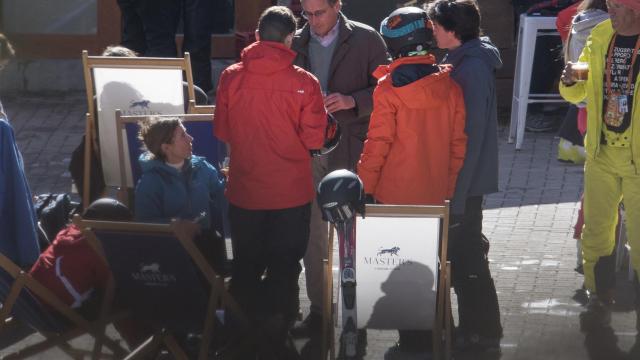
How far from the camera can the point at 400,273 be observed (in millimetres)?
6176

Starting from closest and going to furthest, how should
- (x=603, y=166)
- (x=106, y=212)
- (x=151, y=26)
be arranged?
(x=106, y=212) < (x=603, y=166) < (x=151, y=26)

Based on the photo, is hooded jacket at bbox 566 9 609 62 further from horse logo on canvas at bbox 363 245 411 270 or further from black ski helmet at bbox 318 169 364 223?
black ski helmet at bbox 318 169 364 223

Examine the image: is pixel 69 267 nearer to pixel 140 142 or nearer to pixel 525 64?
pixel 140 142

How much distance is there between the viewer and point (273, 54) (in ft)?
20.8

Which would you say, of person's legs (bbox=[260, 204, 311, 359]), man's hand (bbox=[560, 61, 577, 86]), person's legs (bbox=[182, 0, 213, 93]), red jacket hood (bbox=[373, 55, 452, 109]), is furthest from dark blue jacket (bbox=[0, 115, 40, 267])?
person's legs (bbox=[182, 0, 213, 93])

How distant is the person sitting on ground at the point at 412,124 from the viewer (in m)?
6.14

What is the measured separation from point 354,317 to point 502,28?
6.92 metres

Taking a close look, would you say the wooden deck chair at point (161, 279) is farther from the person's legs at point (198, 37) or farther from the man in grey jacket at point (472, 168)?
the person's legs at point (198, 37)

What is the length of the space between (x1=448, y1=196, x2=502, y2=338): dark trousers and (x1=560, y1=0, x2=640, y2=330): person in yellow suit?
2.20 feet

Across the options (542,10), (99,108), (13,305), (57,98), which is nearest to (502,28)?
(542,10)

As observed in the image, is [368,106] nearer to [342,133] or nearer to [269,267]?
[342,133]

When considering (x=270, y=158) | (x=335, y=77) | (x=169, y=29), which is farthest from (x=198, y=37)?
(x=270, y=158)

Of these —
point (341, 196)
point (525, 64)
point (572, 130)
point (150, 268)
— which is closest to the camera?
point (341, 196)

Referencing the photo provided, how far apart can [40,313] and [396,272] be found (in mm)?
1674
